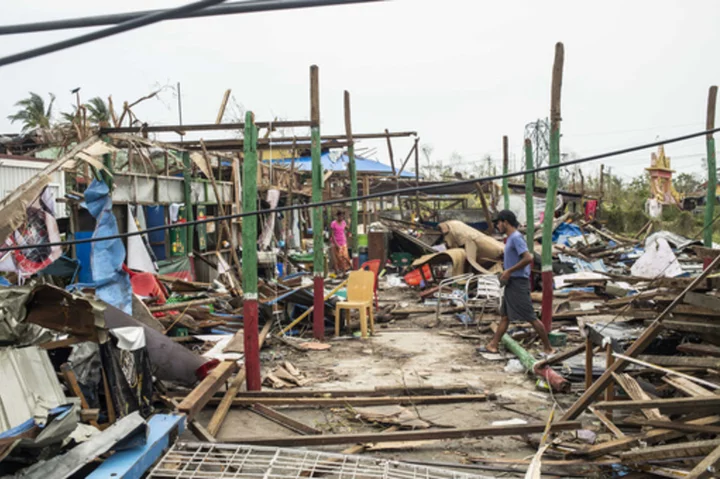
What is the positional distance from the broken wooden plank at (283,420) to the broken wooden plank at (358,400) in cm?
13

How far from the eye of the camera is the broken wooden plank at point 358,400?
20.5 ft

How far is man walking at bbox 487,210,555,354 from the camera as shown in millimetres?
7953

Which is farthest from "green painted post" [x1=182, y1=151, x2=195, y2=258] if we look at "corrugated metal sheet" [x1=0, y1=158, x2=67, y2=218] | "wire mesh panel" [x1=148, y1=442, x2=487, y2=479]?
"wire mesh panel" [x1=148, y1=442, x2=487, y2=479]

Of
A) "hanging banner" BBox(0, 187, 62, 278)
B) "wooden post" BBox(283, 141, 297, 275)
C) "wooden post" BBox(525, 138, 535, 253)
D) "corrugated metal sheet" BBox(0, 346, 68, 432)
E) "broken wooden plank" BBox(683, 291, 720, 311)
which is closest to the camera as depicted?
"corrugated metal sheet" BBox(0, 346, 68, 432)

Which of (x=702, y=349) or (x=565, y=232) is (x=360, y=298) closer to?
(x=702, y=349)

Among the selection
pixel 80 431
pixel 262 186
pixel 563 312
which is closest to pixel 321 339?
pixel 563 312

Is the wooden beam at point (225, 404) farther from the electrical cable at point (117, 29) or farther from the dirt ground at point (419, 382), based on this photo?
the electrical cable at point (117, 29)

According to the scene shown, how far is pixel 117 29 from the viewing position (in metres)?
2.38

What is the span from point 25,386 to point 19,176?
10.1 meters

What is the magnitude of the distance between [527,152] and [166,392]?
9029 mm

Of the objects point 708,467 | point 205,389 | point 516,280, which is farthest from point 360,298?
point 708,467

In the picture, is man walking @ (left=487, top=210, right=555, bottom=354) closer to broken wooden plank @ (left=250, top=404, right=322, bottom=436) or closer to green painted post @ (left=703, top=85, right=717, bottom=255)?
broken wooden plank @ (left=250, top=404, right=322, bottom=436)

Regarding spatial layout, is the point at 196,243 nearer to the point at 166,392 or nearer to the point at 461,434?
the point at 166,392

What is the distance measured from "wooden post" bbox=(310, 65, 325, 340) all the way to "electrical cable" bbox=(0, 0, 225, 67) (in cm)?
644
